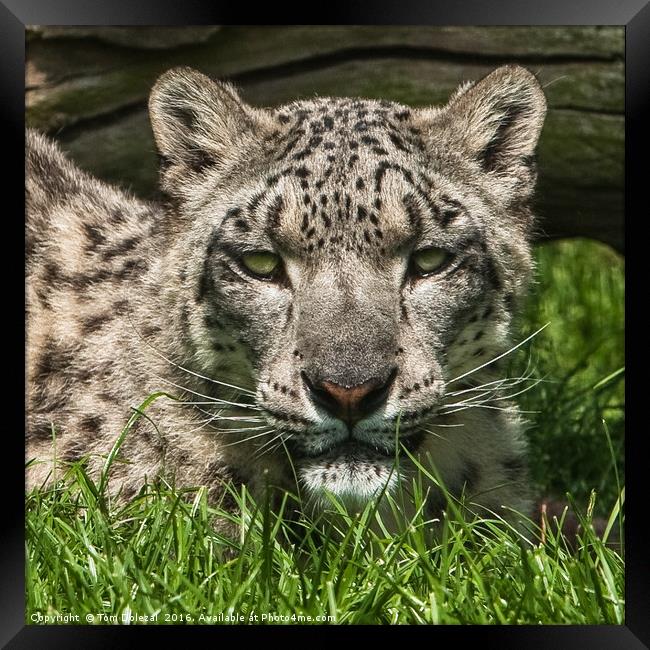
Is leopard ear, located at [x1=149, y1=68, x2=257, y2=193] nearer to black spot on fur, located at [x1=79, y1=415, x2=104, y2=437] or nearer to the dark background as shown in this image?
the dark background

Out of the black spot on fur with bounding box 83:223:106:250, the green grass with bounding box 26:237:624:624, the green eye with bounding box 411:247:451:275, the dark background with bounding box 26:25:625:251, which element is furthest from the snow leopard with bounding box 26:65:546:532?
the dark background with bounding box 26:25:625:251

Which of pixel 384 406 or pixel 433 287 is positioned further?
pixel 433 287

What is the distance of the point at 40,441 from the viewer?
5828 millimetres

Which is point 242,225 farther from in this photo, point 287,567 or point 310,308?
point 287,567

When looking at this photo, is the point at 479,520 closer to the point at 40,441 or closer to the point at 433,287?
the point at 433,287

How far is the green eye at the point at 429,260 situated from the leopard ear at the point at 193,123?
100 centimetres

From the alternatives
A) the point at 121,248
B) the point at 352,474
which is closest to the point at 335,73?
the point at 121,248

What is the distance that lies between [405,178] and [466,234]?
1.22 feet

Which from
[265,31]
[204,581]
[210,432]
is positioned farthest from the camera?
[265,31]

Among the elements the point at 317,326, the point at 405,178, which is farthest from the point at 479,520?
the point at 405,178

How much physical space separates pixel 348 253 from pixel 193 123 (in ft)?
3.54

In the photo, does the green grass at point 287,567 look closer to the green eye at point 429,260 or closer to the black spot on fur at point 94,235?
the green eye at point 429,260
